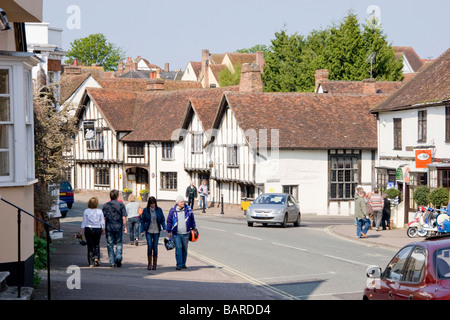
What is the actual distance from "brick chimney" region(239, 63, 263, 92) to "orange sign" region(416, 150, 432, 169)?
20.7 metres

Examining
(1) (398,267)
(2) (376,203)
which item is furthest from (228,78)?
(1) (398,267)

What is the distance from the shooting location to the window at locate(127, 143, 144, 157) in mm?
55875

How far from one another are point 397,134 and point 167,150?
21891 mm

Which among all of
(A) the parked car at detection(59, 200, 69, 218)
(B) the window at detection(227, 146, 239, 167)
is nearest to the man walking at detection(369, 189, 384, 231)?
(A) the parked car at detection(59, 200, 69, 218)

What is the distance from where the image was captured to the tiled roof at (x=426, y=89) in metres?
31.7

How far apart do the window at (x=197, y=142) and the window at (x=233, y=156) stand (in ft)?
15.4

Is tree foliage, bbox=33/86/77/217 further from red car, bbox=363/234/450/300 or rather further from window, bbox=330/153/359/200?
window, bbox=330/153/359/200

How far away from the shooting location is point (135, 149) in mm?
56250

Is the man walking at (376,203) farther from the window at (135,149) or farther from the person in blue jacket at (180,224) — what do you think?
the window at (135,149)

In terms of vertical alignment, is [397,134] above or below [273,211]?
above

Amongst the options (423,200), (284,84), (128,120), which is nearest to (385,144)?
(423,200)

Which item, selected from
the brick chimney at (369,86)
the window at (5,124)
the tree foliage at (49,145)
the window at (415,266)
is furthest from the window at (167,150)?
the window at (415,266)

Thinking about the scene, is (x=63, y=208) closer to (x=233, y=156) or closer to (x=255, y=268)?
(x=233, y=156)

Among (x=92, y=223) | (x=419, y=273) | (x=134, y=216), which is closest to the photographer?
(x=419, y=273)
